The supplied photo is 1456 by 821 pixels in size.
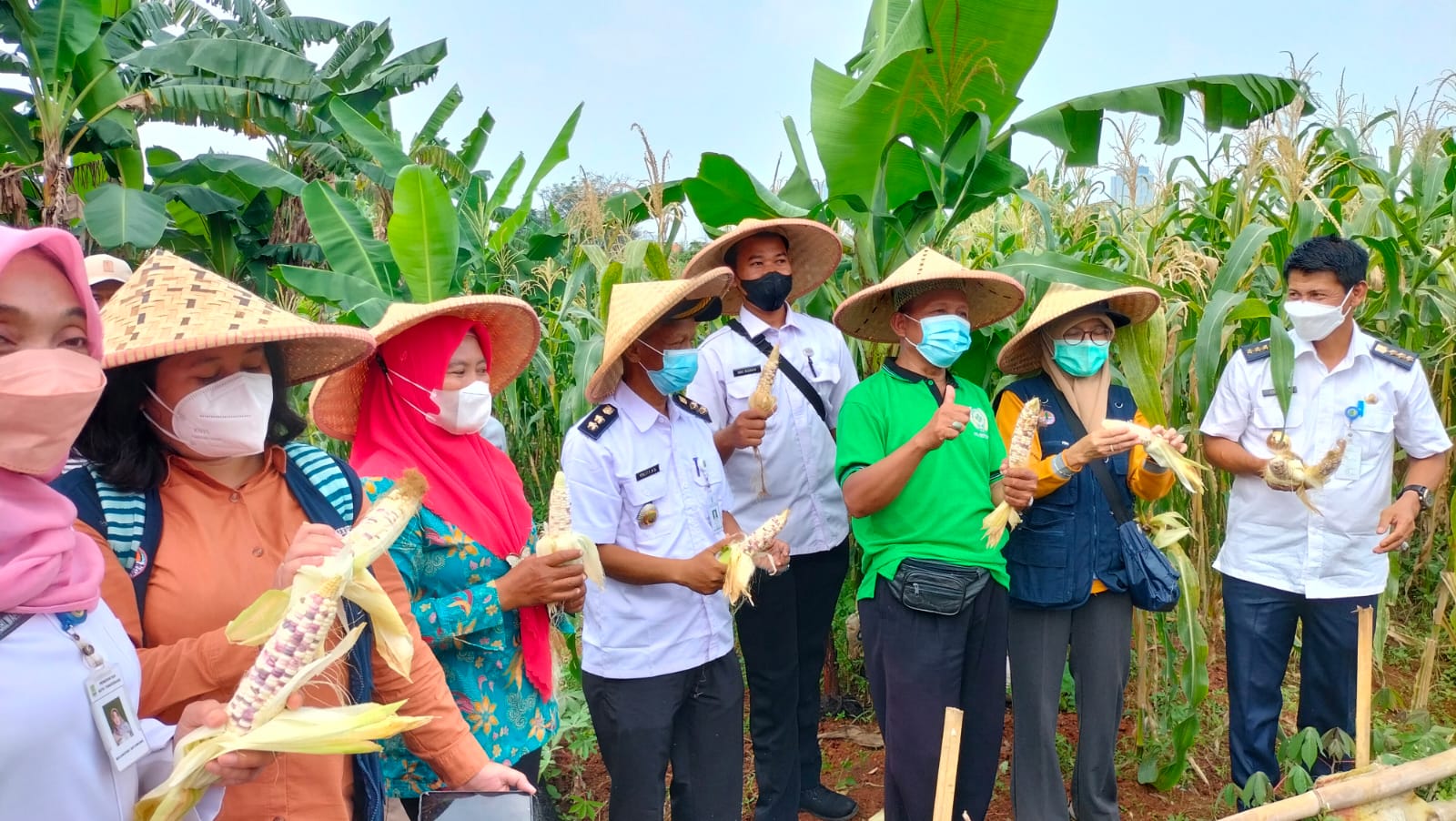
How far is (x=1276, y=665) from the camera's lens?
10.4ft

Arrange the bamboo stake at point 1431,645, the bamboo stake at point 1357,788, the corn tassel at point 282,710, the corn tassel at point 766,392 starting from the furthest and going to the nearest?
the bamboo stake at point 1431,645 < the corn tassel at point 766,392 < the bamboo stake at point 1357,788 < the corn tassel at point 282,710

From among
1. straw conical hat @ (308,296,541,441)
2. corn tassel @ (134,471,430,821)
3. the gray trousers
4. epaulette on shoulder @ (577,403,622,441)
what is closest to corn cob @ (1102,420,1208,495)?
the gray trousers

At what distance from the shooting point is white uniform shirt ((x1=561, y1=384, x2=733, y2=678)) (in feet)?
7.88

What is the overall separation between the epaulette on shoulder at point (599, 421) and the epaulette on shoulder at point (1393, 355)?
2644 millimetres

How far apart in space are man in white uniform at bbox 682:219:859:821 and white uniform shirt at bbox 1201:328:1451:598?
1.43 metres

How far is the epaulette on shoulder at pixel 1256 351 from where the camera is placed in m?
3.13

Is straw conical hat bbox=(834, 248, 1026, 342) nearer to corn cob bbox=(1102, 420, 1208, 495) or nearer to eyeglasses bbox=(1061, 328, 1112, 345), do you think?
eyeglasses bbox=(1061, 328, 1112, 345)

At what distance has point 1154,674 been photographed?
381cm

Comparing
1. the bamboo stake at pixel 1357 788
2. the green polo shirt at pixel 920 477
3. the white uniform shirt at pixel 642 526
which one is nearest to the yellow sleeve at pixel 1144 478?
the green polo shirt at pixel 920 477

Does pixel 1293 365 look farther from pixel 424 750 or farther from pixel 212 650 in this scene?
pixel 212 650

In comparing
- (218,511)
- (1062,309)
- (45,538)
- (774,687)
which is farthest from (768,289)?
(45,538)

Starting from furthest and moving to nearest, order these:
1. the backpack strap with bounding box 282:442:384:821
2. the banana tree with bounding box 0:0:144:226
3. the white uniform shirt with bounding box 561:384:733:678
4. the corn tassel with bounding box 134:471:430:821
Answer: the banana tree with bounding box 0:0:144:226
the white uniform shirt with bounding box 561:384:733:678
the backpack strap with bounding box 282:442:384:821
the corn tassel with bounding box 134:471:430:821

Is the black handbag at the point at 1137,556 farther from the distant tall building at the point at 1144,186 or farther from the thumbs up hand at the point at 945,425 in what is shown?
the distant tall building at the point at 1144,186

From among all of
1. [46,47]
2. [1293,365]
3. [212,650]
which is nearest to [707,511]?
[212,650]
